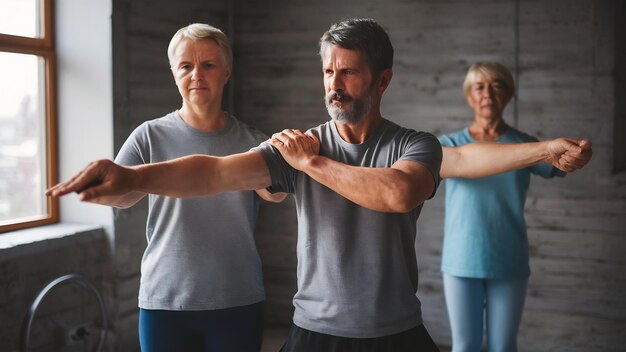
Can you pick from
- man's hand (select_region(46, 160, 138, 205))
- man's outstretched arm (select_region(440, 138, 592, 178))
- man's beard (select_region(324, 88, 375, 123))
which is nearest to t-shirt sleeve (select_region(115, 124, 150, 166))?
man's hand (select_region(46, 160, 138, 205))

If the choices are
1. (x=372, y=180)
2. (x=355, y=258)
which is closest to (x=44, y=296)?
(x=355, y=258)

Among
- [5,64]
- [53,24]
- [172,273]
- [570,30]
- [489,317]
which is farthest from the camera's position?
[570,30]

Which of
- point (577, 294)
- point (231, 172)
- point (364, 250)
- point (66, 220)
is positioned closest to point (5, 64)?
point (66, 220)

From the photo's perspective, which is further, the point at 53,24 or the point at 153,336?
the point at 53,24

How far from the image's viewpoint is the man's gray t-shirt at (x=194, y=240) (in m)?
2.26

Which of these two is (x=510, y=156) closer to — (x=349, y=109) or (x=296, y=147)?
(x=349, y=109)

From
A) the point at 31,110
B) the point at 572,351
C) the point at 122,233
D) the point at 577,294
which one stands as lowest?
the point at 572,351

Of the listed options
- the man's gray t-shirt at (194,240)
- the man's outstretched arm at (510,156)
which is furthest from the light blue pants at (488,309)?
the man's gray t-shirt at (194,240)

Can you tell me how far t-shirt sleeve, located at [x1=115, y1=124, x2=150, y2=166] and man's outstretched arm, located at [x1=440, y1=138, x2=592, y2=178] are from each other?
130cm

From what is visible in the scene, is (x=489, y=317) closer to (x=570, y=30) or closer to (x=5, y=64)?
(x=570, y=30)

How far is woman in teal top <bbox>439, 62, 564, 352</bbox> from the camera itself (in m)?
3.07

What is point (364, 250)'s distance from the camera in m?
1.75

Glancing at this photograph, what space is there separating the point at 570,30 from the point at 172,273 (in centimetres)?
289

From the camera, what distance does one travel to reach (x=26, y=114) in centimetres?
361
